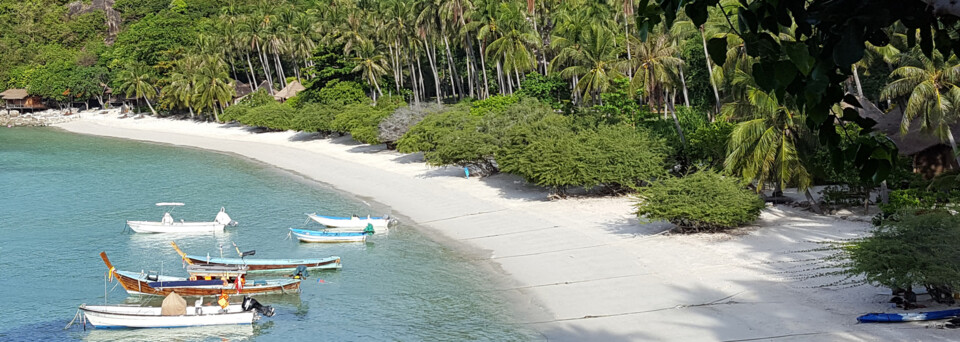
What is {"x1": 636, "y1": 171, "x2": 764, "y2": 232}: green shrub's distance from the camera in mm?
30438

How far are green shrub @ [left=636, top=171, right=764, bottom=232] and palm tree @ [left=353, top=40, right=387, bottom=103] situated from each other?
1921 inches

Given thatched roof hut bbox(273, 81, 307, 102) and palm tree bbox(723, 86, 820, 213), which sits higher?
thatched roof hut bbox(273, 81, 307, 102)

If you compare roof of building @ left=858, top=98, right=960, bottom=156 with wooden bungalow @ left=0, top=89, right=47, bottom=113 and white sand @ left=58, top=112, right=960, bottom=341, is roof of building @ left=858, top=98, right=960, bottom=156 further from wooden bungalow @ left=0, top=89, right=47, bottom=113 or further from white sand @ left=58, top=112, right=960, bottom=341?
wooden bungalow @ left=0, top=89, right=47, bottom=113

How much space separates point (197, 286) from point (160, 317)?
332 cm

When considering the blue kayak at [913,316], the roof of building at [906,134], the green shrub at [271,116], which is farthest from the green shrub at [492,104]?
the blue kayak at [913,316]

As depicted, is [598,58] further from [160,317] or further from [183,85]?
[183,85]

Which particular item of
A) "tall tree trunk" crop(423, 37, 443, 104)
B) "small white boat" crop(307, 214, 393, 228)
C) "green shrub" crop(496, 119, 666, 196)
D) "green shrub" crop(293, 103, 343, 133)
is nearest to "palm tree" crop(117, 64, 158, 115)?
"green shrub" crop(293, 103, 343, 133)

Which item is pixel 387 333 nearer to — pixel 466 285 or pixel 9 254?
pixel 466 285

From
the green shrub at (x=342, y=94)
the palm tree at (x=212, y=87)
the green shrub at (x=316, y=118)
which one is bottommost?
the green shrub at (x=316, y=118)

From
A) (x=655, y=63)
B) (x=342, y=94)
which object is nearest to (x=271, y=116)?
(x=342, y=94)

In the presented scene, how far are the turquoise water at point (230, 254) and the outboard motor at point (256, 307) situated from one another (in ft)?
0.92

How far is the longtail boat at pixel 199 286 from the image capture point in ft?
95.9

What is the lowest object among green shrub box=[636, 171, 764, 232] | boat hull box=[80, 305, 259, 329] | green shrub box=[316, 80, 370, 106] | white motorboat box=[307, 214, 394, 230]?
boat hull box=[80, 305, 259, 329]

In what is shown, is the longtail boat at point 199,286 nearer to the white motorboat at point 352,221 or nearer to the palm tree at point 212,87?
the white motorboat at point 352,221
